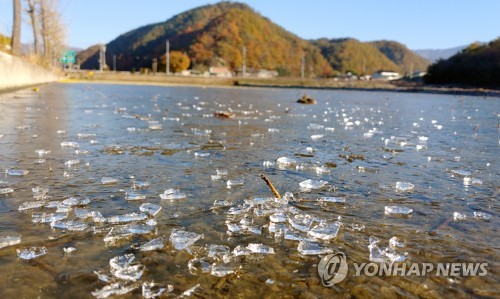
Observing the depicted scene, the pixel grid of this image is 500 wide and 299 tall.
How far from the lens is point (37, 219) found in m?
2.16

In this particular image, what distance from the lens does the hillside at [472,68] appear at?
6234cm

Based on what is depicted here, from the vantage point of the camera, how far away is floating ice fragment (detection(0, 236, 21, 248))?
5.96ft

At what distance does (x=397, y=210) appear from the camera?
2559 millimetres

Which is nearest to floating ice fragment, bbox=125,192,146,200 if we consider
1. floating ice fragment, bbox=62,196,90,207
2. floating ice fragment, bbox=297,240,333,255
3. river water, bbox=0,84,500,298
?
river water, bbox=0,84,500,298

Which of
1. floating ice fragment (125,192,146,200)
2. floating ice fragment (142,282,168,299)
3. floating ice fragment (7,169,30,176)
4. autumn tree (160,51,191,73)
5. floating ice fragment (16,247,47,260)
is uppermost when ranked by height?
autumn tree (160,51,191,73)

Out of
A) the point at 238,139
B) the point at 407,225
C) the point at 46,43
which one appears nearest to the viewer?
the point at 407,225

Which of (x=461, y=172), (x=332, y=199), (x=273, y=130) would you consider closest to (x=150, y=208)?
(x=332, y=199)

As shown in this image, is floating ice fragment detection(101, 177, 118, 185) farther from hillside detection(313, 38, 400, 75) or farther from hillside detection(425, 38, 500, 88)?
hillside detection(313, 38, 400, 75)

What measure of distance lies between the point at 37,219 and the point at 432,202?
105 inches

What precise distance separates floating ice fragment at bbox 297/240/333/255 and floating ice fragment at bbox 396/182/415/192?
4.90 ft

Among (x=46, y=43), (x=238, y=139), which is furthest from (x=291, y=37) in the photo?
(x=238, y=139)

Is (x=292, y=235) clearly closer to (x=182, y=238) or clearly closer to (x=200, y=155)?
(x=182, y=238)

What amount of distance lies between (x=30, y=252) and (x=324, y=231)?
1.48m

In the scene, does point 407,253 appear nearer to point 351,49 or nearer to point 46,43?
point 46,43
